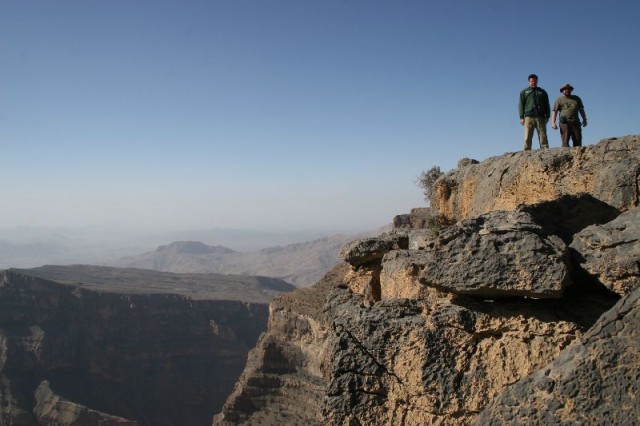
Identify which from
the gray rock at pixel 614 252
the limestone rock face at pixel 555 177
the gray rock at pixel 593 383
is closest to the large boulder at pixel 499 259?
the gray rock at pixel 614 252

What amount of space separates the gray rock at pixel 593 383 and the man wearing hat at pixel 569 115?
6968mm

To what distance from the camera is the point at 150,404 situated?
73.4 meters

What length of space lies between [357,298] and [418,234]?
1.88m

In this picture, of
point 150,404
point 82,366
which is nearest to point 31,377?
point 82,366

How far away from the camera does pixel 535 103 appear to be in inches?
460

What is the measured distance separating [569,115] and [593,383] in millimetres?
7730

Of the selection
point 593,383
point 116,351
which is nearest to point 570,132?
point 593,383

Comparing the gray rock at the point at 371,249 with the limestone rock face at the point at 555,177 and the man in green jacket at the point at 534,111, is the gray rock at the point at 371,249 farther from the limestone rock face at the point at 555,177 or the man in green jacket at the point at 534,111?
the man in green jacket at the point at 534,111

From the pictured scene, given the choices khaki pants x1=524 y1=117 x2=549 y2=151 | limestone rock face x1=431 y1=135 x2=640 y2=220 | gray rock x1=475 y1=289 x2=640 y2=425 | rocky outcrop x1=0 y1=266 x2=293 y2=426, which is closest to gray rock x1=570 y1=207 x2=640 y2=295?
gray rock x1=475 y1=289 x2=640 y2=425

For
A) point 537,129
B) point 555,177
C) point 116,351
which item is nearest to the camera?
point 555,177

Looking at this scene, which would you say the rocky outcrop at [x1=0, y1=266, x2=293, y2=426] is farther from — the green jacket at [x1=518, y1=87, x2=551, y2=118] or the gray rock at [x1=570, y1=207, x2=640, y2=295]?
the gray rock at [x1=570, y1=207, x2=640, y2=295]

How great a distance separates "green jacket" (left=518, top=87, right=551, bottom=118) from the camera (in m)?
11.7

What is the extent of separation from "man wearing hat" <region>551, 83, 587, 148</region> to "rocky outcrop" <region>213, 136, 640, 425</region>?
2.32 m

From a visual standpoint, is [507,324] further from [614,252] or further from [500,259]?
[614,252]
